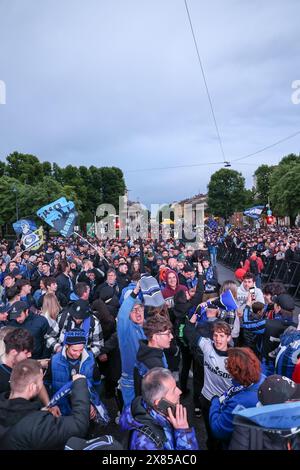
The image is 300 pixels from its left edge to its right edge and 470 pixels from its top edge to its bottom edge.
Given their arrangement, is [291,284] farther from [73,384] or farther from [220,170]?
[220,170]

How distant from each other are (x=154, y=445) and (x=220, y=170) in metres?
81.9

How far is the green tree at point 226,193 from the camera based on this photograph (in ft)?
260

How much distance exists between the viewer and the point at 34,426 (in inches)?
88.7

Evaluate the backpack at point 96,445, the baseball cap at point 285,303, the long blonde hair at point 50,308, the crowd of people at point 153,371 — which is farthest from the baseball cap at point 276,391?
the long blonde hair at point 50,308

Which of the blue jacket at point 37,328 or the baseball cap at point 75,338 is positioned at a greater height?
the baseball cap at point 75,338

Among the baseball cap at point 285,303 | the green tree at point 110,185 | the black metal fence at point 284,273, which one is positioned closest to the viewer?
the baseball cap at point 285,303

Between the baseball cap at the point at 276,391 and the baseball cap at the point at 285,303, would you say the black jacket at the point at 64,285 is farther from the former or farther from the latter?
the baseball cap at the point at 276,391

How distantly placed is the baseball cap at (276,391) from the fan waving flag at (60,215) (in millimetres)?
11995

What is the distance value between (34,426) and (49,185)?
3715 cm

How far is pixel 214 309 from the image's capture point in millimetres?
4555

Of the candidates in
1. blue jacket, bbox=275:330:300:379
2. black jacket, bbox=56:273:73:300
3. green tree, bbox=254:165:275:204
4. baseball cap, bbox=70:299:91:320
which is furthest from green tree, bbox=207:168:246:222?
blue jacket, bbox=275:330:300:379

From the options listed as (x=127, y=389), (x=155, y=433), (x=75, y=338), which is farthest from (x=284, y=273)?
(x=155, y=433)

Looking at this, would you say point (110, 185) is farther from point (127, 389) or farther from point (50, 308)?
point (127, 389)
